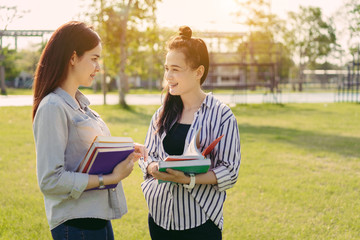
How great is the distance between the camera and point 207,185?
2486 mm

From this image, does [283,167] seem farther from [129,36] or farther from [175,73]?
[129,36]

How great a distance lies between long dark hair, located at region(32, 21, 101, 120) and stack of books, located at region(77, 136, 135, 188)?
0.40 metres

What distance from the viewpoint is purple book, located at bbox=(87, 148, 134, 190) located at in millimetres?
1995

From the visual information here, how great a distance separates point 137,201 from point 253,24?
1240 inches

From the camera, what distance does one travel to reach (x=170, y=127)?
272cm

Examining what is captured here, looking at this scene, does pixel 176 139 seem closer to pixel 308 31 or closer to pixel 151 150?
pixel 151 150

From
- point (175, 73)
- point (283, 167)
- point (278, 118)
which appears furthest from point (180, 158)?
point (278, 118)

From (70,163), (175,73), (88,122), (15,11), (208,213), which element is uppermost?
(15,11)

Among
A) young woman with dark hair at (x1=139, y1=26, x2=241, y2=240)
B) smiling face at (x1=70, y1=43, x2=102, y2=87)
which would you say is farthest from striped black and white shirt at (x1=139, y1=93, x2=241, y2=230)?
smiling face at (x1=70, y1=43, x2=102, y2=87)

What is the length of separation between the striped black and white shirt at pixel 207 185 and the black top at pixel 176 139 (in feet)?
0.39

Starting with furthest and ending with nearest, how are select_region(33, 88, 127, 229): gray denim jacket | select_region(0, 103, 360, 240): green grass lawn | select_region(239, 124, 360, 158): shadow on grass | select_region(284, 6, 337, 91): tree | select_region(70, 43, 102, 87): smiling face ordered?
select_region(284, 6, 337, 91): tree, select_region(239, 124, 360, 158): shadow on grass, select_region(0, 103, 360, 240): green grass lawn, select_region(70, 43, 102, 87): smiling face, select_region(33, 88, 127, 229): gray denim jacket

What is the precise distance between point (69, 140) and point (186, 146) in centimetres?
71

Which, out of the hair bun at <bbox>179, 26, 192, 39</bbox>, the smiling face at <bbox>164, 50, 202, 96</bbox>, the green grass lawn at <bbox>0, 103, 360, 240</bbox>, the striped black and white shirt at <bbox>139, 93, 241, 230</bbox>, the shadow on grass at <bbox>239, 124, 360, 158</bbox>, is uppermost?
the hair bun at <bbox>179, 26, 192, 39</bbox>

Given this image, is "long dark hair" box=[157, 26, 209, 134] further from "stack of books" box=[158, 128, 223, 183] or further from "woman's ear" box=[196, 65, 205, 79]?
"stack of books" box=[158, 128, 223, 183]
